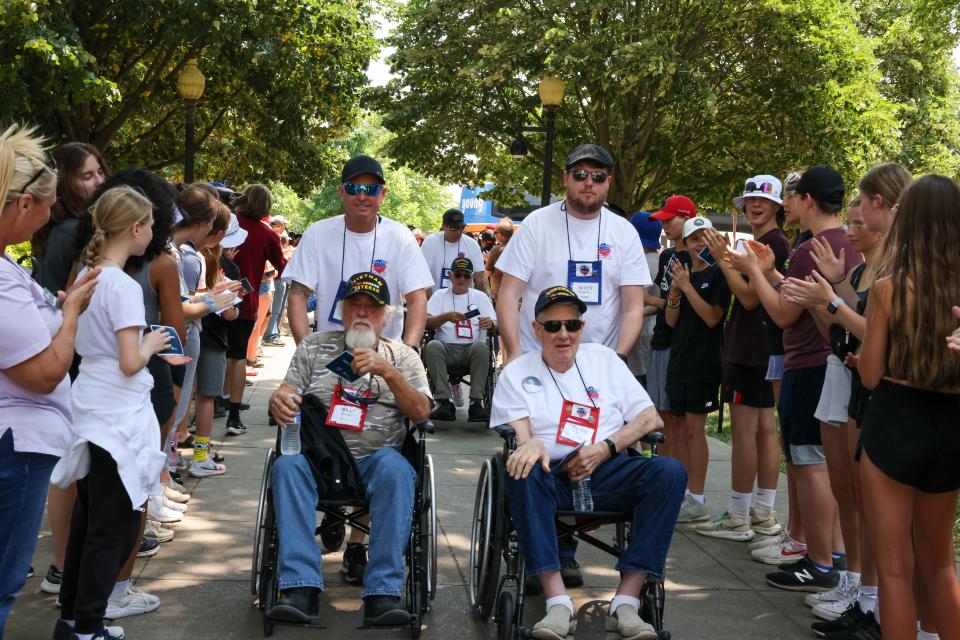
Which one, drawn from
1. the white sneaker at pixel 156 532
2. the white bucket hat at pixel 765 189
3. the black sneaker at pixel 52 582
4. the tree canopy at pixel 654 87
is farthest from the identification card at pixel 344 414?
the tree canopy at pixel 654 87

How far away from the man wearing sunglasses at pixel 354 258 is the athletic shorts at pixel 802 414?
2.01 m

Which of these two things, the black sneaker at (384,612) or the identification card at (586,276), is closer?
the black sneaker at (384,612)

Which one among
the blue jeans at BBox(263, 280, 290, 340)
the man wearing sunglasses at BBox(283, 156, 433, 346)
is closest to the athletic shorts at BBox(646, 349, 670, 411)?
the man wearing sunglasses at BBox(283, 156, 433, 346)

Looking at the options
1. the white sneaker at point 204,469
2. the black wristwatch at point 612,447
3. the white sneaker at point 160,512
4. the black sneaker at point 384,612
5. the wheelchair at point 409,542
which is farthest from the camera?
the white sneaker at point 204,469

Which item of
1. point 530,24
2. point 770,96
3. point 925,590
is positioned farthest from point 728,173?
point 925,590

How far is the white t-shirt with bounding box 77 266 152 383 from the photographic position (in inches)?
158

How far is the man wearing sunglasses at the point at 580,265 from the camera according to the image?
17.9 ft

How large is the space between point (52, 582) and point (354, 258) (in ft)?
7.42

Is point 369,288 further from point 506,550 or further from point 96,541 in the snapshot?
point 96,541

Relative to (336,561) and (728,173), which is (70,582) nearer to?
(336,561)

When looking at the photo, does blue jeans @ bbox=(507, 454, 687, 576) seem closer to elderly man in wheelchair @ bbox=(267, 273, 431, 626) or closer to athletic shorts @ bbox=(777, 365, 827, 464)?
elderly man in wheelchair @ bbox=(267, 273, 431, 626)

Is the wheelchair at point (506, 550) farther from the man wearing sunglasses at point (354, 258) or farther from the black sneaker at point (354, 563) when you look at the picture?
the man wearing sunglasses at point (354, 258)

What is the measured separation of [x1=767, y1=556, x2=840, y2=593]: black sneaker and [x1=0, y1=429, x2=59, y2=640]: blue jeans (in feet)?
12.4

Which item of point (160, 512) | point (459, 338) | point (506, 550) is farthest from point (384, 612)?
point (459, 338)
